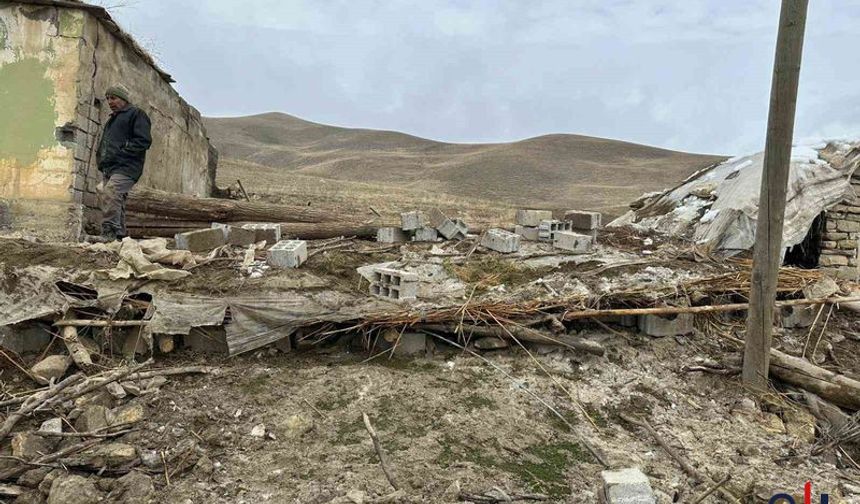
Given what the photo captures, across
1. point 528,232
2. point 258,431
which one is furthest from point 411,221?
point 258,431

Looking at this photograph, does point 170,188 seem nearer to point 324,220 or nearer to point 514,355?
point 324,220

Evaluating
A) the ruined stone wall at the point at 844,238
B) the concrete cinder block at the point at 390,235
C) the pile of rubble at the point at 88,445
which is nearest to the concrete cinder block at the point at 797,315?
the ruined stone wall at the point at 844,238

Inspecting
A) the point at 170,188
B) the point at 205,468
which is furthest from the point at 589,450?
the point at 170,188

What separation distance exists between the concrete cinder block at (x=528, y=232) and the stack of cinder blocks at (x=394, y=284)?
3061 mm

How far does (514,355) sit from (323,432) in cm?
197

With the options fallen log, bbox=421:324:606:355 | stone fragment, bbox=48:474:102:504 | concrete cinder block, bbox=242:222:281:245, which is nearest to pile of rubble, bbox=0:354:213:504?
stone fragment, bbox=48:474:102:504

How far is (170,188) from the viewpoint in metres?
10.2

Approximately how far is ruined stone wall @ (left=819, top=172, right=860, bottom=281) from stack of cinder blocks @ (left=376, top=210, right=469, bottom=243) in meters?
6.27

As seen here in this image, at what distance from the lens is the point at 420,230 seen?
A: 7.71m

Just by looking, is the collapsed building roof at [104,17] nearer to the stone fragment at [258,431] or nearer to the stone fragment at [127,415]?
the stone fragment at [127,415]

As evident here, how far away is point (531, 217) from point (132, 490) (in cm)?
615

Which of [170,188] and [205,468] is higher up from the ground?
[170,188]

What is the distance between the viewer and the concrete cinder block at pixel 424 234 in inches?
304

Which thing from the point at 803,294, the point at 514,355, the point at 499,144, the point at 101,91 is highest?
the point at 499,144
